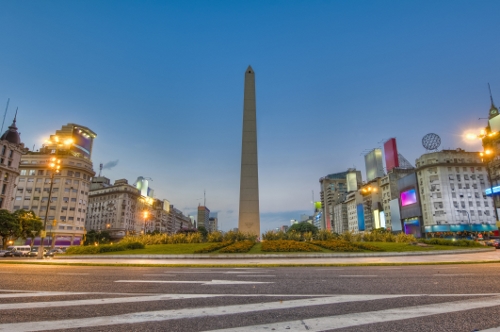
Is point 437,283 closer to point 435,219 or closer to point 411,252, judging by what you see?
point 411,252

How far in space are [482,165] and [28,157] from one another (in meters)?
144

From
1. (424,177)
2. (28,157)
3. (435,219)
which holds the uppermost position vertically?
(28,157)

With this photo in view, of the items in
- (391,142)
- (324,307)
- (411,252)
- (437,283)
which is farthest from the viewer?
(391,142)

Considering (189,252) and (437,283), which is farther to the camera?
(189,252)

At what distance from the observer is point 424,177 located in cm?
9206

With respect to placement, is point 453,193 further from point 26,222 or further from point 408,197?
point 26,222

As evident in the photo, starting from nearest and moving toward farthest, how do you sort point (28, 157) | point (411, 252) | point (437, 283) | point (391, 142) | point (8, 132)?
point (437, 283) → point (411, 252) → point (8, 132) → point (28, 157) → point (391, 142)

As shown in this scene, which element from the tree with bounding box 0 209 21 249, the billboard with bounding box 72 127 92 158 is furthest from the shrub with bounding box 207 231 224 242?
the billboard with bounding box 72 127 92 158

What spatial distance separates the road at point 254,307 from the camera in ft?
14.2

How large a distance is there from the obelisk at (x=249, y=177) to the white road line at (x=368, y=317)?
28203mm

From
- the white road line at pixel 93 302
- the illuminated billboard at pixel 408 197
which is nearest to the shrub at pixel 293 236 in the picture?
the white road line at pixel 93 302

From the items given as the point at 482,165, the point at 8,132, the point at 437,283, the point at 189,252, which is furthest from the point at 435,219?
the point at 8,132

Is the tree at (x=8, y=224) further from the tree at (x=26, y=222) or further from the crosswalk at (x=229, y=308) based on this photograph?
the crosswalk at (x=229, y=308)

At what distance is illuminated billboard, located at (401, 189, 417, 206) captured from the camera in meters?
93.9
